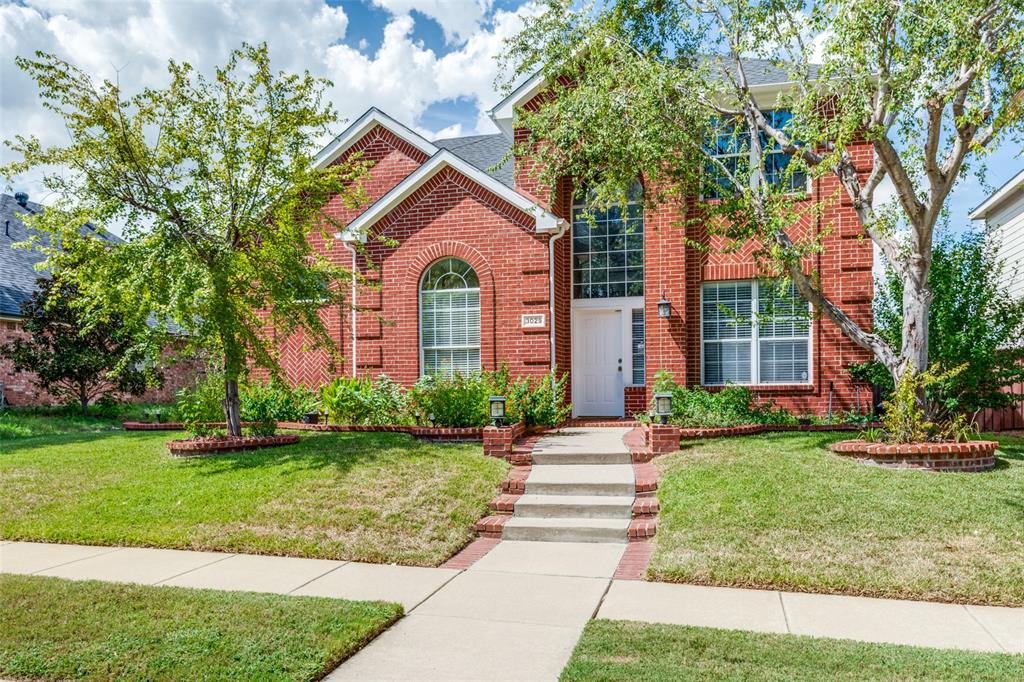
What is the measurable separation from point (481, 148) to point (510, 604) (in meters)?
14.0

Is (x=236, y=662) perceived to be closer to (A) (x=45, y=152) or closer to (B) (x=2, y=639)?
Result: (B) (x=2, y=639)

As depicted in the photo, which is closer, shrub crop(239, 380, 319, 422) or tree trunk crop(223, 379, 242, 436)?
tree trunk crop(223, 379, 242, 436)

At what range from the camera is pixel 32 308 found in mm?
18109

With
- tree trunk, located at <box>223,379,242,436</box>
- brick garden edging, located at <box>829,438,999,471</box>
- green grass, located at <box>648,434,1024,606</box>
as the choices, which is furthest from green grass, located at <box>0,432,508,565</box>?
brick garden edging, located at <box>829,438,999,471</box>

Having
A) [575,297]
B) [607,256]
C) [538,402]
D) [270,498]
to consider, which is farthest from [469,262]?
[270,498]

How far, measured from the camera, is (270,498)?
27.5 ft

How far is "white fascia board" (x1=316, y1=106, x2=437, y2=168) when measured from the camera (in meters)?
16.6

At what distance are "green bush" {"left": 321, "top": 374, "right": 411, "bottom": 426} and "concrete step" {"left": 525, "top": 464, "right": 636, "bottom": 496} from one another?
4132mm

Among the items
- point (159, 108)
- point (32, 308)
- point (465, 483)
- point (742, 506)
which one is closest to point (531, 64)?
point (159, 108)

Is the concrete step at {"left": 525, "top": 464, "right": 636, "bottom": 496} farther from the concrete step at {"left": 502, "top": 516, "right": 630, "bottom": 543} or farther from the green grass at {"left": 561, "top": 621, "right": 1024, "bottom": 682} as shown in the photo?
the green grass at {"left": 561, "top": 621, "right": 1024, "bottom": 682}

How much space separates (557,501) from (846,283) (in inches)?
329

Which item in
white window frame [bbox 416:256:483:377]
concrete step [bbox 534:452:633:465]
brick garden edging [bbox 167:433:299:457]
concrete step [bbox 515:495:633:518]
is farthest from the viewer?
white window frame [bbox 416:256:483:377]

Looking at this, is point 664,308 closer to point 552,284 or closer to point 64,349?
point 552,284

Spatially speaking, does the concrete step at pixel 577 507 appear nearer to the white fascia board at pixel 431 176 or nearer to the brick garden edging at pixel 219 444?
the brick garden edging at pixel 219 444
